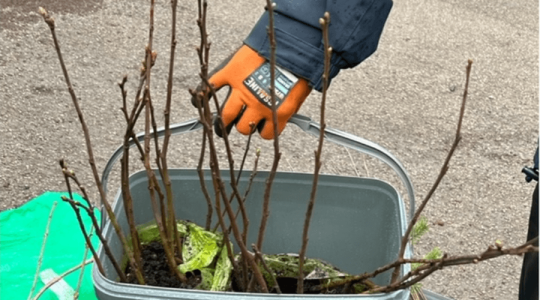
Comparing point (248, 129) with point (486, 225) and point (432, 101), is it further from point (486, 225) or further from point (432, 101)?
point (432, 101)

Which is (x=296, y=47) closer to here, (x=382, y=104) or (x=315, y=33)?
(x=315, y=33)

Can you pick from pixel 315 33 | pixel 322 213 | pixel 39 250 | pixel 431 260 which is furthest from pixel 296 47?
pixel 39 250

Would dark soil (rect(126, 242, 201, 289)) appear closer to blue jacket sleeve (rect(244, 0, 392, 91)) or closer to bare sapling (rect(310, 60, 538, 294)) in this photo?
bare sapling (rect(310, 60, 538, 294))

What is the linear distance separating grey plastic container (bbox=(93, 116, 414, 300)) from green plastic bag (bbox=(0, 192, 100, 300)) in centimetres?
35

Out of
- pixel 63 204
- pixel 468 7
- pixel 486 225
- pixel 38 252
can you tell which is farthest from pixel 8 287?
pixel 468 7

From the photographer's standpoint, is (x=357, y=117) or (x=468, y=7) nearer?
(x=357, y=117)

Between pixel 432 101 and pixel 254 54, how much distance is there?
6.68ft

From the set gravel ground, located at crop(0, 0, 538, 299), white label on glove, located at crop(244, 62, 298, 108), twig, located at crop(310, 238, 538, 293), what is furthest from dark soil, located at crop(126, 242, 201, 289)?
gravel ground, located at crop(0, 0, 538, 299)

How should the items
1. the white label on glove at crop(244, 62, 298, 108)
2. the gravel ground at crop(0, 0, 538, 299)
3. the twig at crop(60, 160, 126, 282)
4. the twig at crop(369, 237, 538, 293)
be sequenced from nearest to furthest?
1. the twig at crop(369, 237, 538, 293)
2. the twig at crop(60, 160, 126, 282)
3. the white label on glove at crop(244, 62, 298, 108)
4. the gravel ground at crop(0, 0, 538, 299)

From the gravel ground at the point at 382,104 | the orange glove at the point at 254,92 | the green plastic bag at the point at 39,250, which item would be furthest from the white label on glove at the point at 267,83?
the gravel ground at the point at 382,104

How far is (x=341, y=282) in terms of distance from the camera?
1.03 meters

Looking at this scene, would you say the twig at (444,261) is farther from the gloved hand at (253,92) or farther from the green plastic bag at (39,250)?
the green plastic bag at (39,250)

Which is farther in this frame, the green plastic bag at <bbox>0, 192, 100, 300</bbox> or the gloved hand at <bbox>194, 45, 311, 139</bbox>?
the green plastic bag at <bbox>0, 192, 100, 300</bbox>

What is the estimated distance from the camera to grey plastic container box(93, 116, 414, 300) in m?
1.10
